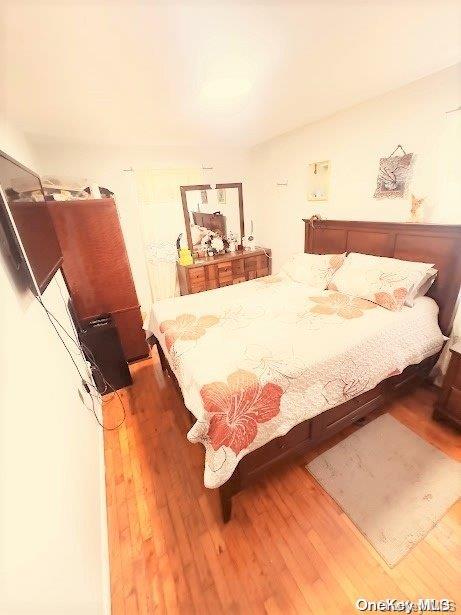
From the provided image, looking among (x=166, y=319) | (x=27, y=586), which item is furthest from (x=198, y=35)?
(x=27, y=586)

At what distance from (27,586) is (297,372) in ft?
3.83

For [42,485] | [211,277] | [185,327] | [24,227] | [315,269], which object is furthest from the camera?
[211,277]

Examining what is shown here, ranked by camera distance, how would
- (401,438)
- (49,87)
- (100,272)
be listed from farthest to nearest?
(100,272) → (401,438) → (49,87)

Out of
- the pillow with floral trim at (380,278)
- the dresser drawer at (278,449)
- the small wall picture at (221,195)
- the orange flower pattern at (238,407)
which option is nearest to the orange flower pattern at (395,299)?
the pillow with floral trim at (380,278)

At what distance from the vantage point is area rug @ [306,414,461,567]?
129 centimetres

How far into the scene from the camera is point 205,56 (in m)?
1.33

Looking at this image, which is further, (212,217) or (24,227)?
(212,217)

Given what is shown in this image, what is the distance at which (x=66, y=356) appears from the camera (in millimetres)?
1622

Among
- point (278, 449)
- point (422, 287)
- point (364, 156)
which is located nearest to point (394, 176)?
point (364, 156)

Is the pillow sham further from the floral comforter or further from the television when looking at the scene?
the television

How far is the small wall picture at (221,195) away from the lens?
3652 mm

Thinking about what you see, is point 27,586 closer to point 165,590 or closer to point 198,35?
point 165,590

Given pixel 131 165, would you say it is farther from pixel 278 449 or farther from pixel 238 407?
pixel 278 449

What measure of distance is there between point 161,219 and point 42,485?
10.3 feet
